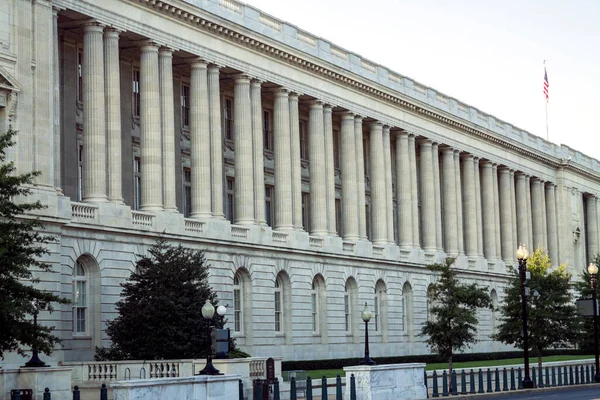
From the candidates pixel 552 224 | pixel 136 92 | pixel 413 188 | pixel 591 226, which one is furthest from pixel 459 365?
pixel 591 226

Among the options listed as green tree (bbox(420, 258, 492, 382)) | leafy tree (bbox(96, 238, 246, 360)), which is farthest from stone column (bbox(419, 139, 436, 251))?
leafy tree (bbox(96, 238, 246, 360))

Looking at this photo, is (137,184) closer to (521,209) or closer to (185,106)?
(185,106)

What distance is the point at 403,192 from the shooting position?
93.1m

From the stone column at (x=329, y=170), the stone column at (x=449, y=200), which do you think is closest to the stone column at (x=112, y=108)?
the stone column at (x=329, y=170)

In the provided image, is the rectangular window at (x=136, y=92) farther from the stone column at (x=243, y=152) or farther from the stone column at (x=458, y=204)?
the stone column at (x=458, y=204)

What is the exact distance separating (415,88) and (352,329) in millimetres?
22122

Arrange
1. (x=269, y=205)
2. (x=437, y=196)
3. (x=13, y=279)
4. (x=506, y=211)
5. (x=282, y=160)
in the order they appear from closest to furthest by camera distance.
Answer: (x=13, y=279) → (x=282, y=160) → (x=269, y=205) → (x=437, y=196) → (x=506, y=211)

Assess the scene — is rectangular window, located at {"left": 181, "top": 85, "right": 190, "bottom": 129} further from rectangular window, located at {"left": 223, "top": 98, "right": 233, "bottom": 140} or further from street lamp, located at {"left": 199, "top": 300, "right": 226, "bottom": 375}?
street lamp, located at {"left": 199, "top": 300, "right": 226, "bottom": 375}

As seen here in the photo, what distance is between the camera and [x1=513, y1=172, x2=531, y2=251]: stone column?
115 m

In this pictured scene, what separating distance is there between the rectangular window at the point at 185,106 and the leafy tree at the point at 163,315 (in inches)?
660

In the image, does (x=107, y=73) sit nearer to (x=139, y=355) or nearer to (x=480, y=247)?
(x=139, y=355)

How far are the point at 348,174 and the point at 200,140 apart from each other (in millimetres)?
19553

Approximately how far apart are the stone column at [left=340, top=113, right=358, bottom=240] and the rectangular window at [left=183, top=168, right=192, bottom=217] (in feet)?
55.4

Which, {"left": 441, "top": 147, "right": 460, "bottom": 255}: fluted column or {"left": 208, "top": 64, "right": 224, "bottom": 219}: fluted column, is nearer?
{"left": 208, "top": 64, "right": 224, "bottom": 219}: fluted column
